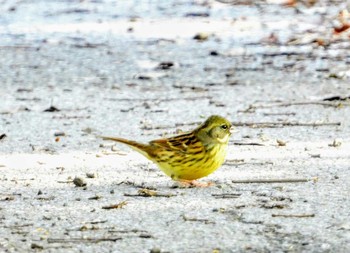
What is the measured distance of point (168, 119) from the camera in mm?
11234

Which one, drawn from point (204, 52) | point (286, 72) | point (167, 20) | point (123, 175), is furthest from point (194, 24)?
point (123, 175)

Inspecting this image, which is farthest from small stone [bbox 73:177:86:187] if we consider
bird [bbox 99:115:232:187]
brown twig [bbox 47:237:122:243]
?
brown twig [bbox 47:237:122:243]

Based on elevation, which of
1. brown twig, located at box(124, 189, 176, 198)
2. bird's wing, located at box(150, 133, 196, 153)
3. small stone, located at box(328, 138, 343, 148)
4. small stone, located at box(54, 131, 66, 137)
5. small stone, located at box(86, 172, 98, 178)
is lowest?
small stone, located at box(54, 131, 66, 137)

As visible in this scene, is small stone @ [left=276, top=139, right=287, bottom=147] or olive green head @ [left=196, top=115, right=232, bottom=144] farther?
small stone @ [left=276, top=139, right=287, bottom=147]

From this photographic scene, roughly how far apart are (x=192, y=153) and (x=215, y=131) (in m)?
0.24

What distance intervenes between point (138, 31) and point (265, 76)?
393 centimetres

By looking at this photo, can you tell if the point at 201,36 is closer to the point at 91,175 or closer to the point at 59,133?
the point at 59,133

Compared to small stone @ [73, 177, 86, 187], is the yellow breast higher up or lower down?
higher up

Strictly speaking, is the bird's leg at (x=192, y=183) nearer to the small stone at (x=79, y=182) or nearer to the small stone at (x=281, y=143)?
the small stone at (x=79, y=182)

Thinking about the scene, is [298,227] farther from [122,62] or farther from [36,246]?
[122,62]

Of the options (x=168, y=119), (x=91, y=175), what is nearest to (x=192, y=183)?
(x=91, y=175)

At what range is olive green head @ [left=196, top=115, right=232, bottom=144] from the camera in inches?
324

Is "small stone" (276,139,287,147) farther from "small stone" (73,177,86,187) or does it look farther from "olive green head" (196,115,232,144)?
"small stone" (73,177,86,187)

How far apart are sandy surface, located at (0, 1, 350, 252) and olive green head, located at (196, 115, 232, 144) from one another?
A: 0.29m
